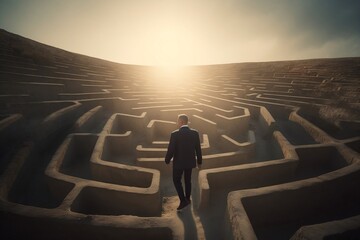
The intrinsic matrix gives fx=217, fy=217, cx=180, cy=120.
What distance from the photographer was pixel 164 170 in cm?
617

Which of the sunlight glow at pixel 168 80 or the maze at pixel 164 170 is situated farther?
the sunlight glow at pixel 168 80

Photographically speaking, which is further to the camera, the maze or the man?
the man

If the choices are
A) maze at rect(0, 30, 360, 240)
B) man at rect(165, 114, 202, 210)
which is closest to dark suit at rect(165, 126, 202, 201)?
man at rect(165, 114, 202, 210)

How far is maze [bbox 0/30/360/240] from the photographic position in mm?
3420

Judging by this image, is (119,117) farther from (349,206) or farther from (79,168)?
(349,206)

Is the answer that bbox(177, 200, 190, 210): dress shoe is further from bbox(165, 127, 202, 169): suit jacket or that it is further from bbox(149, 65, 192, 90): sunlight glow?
bbox(149, 65, 192, 90): sunlight glow

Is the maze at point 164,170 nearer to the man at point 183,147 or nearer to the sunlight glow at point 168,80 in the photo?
the man at point 183,147

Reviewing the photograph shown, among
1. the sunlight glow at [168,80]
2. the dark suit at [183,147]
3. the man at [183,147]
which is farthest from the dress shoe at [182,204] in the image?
the sunlight glow at [168,80]

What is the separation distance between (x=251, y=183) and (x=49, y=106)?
26.2 ft

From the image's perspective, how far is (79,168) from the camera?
249 inches

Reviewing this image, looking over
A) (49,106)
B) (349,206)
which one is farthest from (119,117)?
(349,206)

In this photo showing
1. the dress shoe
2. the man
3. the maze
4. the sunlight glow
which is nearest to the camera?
the maze

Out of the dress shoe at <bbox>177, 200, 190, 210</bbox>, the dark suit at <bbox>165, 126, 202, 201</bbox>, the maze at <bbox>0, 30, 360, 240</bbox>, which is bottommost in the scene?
the dress shoe at <bbox>177, 200, 190, 210</bbox>

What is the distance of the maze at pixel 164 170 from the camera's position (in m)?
3.42
